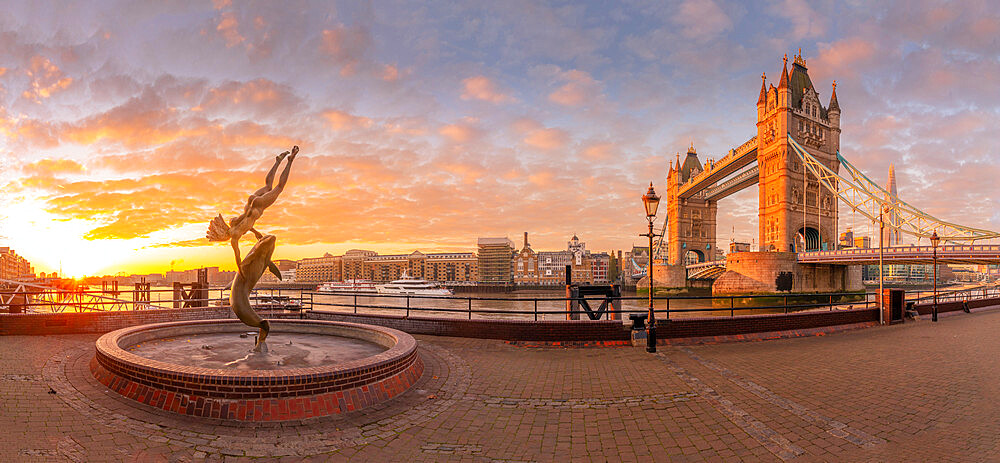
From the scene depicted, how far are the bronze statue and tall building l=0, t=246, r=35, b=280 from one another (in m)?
122

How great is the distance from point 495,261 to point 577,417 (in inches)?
5678

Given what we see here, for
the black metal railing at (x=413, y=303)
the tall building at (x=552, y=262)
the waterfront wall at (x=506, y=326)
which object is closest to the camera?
the waterfront wall at (x=506, y=326)

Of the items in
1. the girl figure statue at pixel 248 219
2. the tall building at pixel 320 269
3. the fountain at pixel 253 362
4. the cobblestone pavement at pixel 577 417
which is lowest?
the tall building at pixel 320 269

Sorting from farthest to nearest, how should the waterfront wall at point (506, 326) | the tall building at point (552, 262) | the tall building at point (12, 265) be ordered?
the tall building at point (552, 262)
the tall building at point (12, 265)
the waterfront wall at point (506, 326)

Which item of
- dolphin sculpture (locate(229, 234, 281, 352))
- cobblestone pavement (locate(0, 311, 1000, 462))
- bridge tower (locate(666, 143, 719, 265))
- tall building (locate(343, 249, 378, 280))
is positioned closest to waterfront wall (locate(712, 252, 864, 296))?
bridge tower (locate(666, 143, 719, 265))

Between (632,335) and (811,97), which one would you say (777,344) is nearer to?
(632,335)

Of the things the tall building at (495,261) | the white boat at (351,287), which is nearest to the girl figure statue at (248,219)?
the white boat at (351,287)

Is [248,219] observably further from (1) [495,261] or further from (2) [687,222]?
(1) [495,261]

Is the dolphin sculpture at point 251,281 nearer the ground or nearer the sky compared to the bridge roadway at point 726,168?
nearer the ground

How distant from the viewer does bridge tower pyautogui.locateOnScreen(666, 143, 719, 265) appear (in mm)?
97250

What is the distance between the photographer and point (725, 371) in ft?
26.8

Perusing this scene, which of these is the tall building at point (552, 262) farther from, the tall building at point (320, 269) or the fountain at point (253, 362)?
the fountain at point (253, 362)

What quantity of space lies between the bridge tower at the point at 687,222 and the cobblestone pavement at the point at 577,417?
304ft

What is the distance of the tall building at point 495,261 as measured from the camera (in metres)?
148
